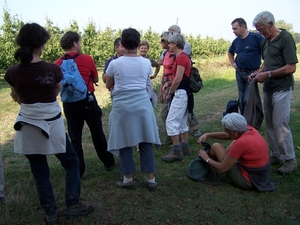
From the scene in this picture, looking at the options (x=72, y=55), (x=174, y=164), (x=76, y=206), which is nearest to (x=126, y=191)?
(x=76, y=206)

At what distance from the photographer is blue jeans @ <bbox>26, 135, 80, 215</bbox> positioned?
2.71m

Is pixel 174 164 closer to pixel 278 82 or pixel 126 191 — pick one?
pixel 126 191

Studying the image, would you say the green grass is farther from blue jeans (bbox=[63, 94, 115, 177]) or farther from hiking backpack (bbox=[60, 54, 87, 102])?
hiking backpack (bbox=[60, 54, 87, 102])

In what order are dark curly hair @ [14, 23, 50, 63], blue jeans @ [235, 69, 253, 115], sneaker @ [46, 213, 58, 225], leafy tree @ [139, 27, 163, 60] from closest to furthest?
dark curly hair @ [14, 23, 50, 63] → sneaker @ [46, 213, 58, 225] → blue jeans @ [235, 69, 253, 115] → leafy tree @ [139, 27, 163, 60]

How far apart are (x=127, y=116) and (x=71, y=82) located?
2.48ft

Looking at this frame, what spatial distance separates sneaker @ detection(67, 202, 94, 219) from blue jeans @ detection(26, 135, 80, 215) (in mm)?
43

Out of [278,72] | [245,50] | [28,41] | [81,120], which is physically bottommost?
[81,120]

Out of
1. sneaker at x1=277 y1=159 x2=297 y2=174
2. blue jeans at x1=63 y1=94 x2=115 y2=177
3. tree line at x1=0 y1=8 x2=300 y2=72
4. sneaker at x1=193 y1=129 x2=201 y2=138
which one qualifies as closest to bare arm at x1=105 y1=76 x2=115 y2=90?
blue jeans at x1=63 y1=94 x2=115 y2=177

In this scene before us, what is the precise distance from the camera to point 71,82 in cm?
336

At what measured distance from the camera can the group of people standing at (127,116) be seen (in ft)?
8.35

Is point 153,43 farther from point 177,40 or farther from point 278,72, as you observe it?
point 278,72

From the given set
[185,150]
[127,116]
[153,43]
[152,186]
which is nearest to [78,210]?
[152,186]

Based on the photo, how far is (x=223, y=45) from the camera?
156ft

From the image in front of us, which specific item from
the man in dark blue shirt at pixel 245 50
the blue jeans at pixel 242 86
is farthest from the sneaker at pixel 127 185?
the blue jeans at pixel 242 86
